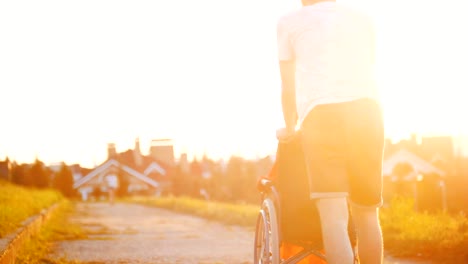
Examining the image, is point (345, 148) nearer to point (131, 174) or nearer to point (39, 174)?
point (39, 174)

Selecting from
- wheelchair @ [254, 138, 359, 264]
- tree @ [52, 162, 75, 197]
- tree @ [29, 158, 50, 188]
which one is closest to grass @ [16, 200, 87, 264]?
wheelchair @ [254, 138, 359, 264]

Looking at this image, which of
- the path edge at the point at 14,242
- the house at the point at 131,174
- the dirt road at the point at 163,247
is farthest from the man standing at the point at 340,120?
the house at the point at 131,174

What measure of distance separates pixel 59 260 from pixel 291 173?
11.3ft

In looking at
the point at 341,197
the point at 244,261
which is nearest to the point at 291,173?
the point at 341,197

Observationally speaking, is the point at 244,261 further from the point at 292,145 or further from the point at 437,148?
the point at 437,148

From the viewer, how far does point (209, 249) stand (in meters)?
7.97

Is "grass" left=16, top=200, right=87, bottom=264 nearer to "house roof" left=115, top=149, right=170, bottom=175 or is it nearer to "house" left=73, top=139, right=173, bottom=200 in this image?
"house" left=73, top=139, right=173, bottom=200

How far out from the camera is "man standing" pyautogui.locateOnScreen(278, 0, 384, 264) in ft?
11.0

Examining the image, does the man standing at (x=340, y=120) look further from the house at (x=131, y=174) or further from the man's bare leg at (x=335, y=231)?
the house at (x=131, y=174)

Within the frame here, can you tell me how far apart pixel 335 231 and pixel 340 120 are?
1.83ft

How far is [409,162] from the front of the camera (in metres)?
49.4

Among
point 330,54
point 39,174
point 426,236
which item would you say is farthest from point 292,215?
point 39,174

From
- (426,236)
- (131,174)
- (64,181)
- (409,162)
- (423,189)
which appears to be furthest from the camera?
(131,174)

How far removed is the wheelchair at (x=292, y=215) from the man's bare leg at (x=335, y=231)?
0.24 meters
